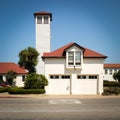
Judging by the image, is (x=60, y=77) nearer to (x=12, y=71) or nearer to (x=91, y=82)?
(x=91, y=82)

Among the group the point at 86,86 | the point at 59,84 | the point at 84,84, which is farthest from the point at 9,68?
the point at 86,86

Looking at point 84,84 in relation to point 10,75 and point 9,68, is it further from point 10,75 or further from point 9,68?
point 9,68

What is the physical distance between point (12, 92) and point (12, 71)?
86.4 ft

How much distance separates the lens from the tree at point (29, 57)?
47344 millimetres

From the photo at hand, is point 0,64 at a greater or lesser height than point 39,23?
lesser

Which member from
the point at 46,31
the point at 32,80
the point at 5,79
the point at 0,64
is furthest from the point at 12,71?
the point at 32,80

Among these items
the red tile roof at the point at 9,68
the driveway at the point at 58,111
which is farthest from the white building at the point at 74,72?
the red tile roof at the point at 9,68

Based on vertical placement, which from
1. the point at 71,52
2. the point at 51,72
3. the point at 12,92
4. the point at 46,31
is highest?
the point at 46,31

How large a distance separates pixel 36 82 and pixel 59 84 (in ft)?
10.3

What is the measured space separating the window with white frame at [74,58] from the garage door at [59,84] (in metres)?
1.89

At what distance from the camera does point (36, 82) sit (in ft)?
106

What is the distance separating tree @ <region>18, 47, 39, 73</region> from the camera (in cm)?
4734

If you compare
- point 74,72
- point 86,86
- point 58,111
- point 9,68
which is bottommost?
point 58,111

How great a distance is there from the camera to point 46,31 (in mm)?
50562
